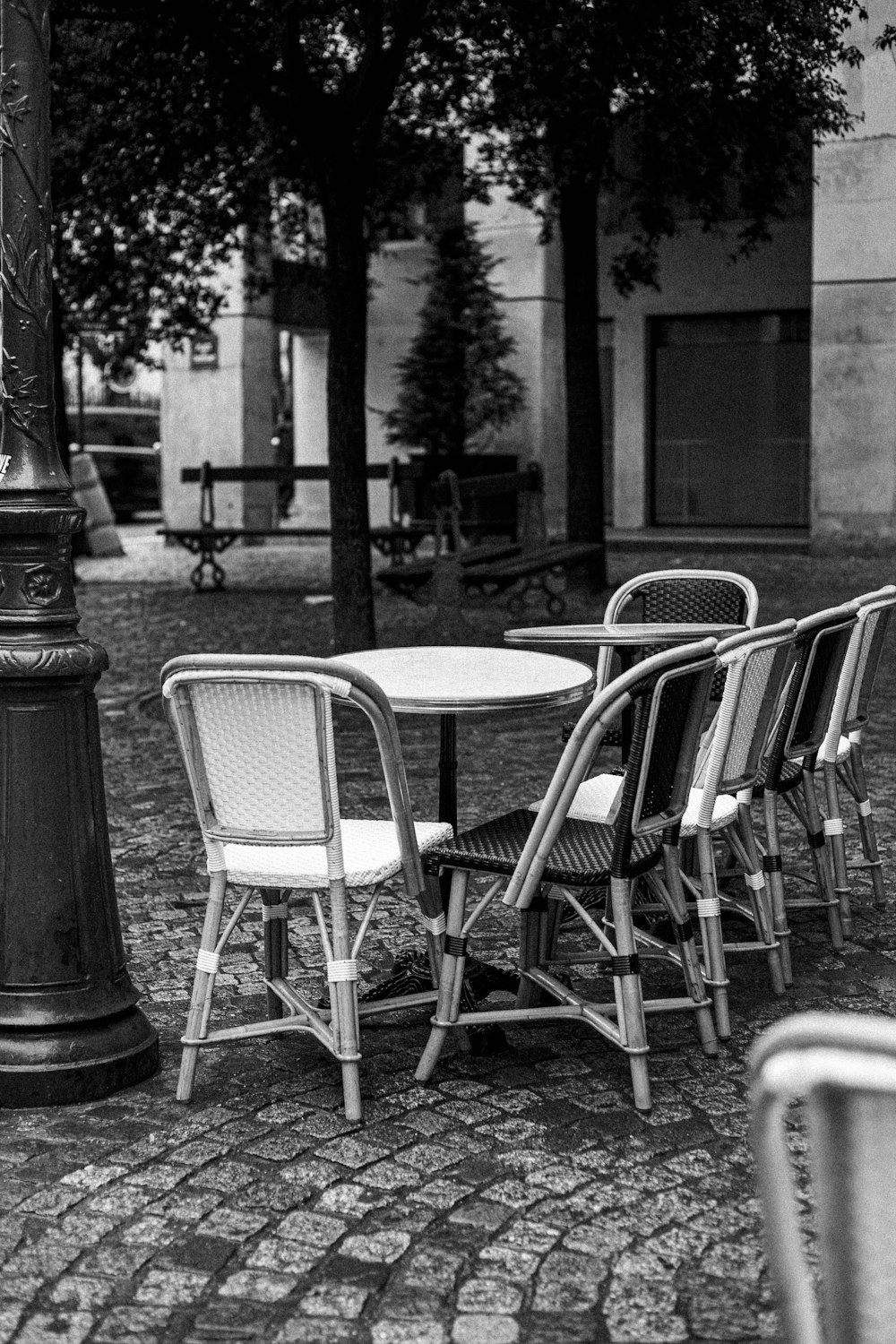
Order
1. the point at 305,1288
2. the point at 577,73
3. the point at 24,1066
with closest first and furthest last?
the point at 305,1288 < the point at 24,1066 < the point at 577,73

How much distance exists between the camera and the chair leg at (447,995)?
4.33m

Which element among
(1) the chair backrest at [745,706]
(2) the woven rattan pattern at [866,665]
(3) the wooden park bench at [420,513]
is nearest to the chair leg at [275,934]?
(1) the chair backrest at [745,706]

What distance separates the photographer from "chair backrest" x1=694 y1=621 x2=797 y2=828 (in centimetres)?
462

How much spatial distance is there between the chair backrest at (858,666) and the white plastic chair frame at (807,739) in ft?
0.13

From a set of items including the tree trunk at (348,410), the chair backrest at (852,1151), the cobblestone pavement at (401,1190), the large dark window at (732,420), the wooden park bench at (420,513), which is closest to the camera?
the chair backrest at (852,1151)

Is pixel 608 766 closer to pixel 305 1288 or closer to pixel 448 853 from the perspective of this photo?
pixel 448 853

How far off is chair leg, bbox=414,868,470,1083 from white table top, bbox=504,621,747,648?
4.13 ft

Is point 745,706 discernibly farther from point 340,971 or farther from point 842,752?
point 340,971

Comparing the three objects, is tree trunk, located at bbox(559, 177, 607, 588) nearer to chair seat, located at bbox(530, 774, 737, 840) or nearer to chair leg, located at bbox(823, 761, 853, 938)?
chair leg, located at bbox(823, 761, 853, 938)

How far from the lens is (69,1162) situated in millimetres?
3869

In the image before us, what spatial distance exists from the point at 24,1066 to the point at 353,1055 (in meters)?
0.78

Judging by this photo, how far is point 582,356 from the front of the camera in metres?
15.3

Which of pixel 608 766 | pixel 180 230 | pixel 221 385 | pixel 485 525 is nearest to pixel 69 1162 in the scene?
pixel 608 766

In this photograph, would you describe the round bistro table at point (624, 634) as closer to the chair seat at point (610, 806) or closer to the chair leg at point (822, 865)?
the chair seat at point (610, 806)
